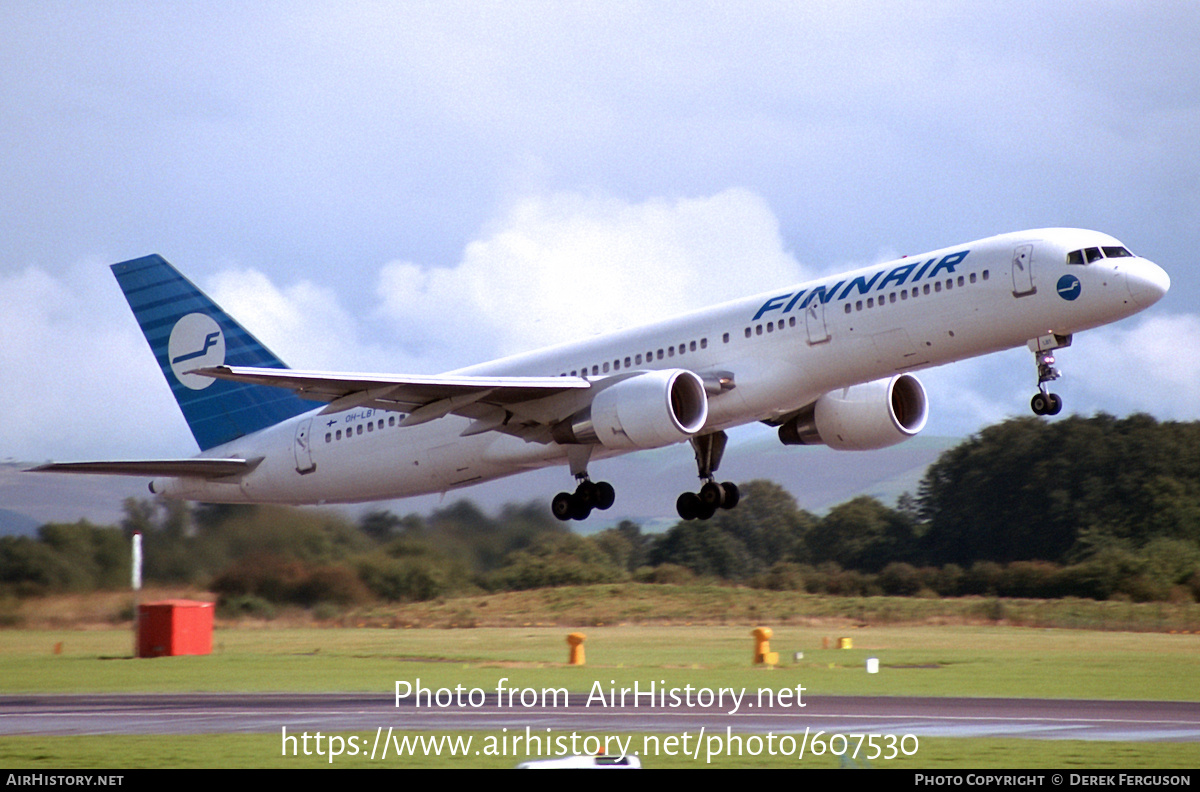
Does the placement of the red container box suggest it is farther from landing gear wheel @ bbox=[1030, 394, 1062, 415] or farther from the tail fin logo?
landing gear wheel @ bbox=[1030, 394, 1062, 415]

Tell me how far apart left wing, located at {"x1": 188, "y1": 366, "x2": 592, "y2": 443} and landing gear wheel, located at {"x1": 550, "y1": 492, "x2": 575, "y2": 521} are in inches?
63.9

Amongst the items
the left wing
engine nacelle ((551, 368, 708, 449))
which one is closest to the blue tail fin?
the left wing

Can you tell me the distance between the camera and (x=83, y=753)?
19375 mm

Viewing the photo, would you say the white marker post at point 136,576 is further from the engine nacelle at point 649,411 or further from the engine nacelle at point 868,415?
the engine nacelle at point 868,415

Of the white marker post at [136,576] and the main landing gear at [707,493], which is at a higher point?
the main landing gear at [707,493]

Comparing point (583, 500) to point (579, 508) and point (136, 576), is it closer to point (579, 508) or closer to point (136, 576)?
point (579, 508)

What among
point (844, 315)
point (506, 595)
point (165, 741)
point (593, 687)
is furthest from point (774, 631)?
point (165, 741)

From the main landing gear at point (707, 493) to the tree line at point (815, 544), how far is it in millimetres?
6156

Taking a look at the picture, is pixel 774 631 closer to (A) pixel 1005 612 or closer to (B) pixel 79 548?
(A) pixel 1005 612

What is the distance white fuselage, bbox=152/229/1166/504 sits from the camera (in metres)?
25.5

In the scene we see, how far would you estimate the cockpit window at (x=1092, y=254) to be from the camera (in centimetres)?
2536

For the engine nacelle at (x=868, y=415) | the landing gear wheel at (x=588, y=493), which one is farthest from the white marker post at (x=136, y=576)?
the engine nacelle at (x=868, y=415)

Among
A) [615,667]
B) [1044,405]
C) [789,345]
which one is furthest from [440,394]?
[1044,405]

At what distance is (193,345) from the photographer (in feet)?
125
